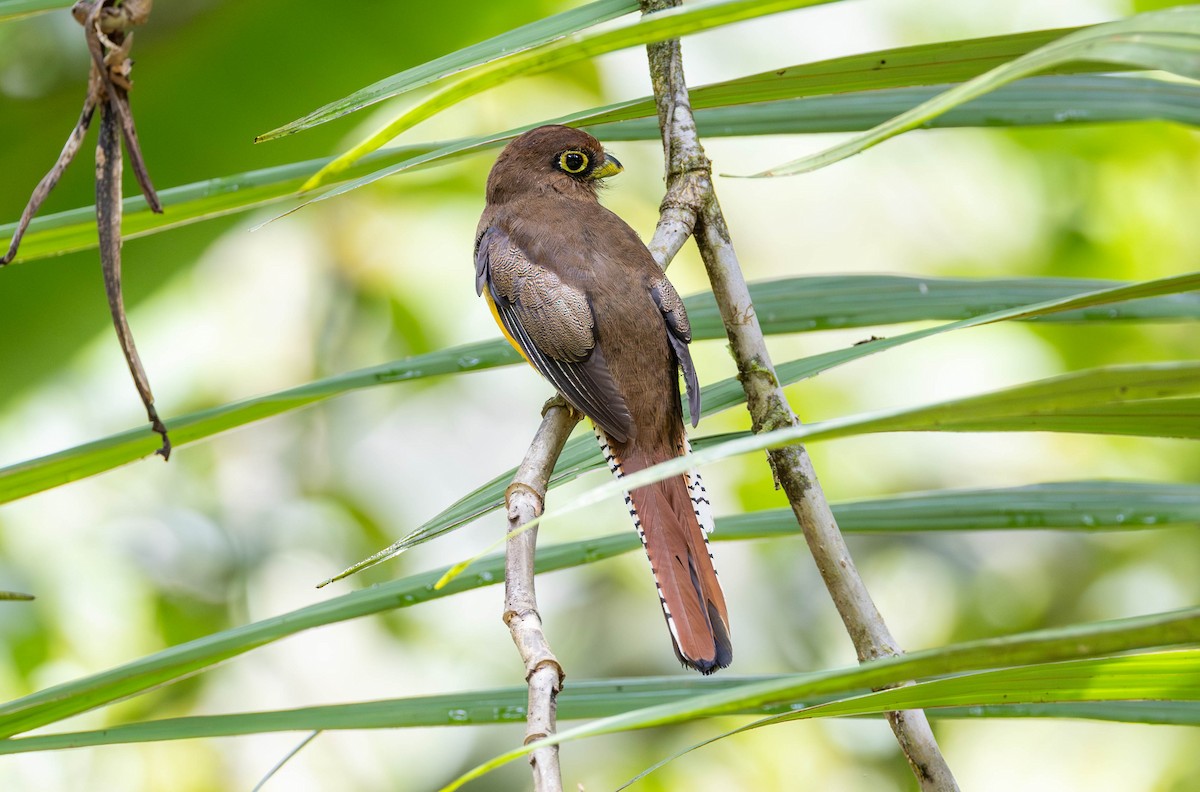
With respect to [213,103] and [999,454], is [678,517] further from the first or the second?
[999,454]

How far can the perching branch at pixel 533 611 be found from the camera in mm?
807

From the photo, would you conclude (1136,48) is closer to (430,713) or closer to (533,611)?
(533,611)

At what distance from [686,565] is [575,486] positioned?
2970 millimetres

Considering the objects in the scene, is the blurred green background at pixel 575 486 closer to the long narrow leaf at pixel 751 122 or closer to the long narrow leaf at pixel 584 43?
the long narrow leaf at pixel 751 122

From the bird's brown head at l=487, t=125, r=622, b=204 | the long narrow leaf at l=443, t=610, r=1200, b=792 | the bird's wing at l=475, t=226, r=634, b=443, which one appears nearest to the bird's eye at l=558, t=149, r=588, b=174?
the bird's brown head at l=487, t=125, r=622, b=204

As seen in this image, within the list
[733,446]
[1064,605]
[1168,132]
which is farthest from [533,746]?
[1168,132]

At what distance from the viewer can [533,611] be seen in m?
1.12

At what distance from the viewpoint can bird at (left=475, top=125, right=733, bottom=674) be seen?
6.72 feet

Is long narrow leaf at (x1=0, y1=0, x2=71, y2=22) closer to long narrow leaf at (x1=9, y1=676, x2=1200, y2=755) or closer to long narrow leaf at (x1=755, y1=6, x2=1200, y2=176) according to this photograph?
long narrow leaf at (x1=9, y1=676, x2=1200, y2=755)

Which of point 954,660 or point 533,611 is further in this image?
point 533,611

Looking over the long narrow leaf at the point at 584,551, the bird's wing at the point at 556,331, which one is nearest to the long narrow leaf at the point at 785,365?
the long narrow leaf at the point at 584,551

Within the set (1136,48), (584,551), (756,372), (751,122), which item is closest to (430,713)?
(584,551)

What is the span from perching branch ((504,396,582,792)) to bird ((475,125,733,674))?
38 cm

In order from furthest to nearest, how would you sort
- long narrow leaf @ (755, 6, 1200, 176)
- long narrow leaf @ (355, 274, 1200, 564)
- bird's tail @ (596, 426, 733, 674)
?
bird's tail @ (596, 426, 733, 674)
long narrow leaf @ (355, 274, 1200, 564)
long narrow leaf @ (755, 6, 1200, 176)
